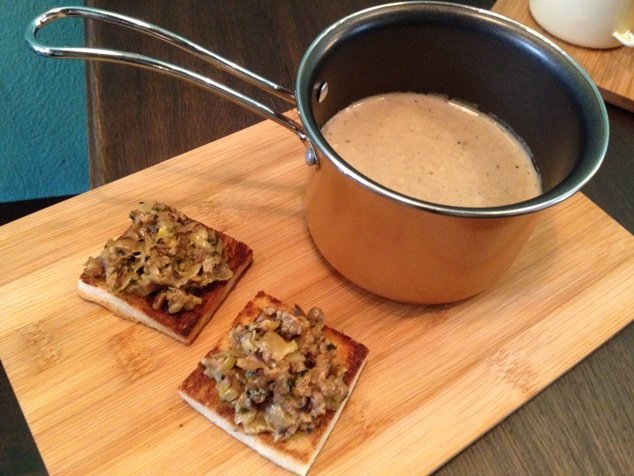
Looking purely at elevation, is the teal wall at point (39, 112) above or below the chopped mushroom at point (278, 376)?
below

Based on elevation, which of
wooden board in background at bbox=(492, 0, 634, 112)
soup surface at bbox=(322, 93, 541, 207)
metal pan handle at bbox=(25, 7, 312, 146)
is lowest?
soup surface at bbox=(322, 93, 541, 207)

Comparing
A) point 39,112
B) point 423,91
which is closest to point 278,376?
point 423,91

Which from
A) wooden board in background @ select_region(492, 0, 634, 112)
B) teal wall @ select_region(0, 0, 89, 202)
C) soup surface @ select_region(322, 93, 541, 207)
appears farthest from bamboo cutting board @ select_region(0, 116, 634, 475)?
teal wall @ select_region(0, 0, 89, 202)

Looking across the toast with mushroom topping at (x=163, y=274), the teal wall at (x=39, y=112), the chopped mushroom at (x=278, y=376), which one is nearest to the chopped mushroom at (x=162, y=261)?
the toast with mushroom topping at (x=163, y=274)

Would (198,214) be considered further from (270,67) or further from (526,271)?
(526,271)

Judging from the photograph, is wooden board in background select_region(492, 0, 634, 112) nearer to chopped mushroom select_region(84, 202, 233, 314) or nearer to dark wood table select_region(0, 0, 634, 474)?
dark wood table select_region(0, 0, 634, 474)

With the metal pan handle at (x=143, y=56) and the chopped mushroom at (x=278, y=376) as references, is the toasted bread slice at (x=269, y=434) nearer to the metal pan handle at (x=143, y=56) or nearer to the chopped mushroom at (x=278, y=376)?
the chopped mushroom at (x=278, y=376)
